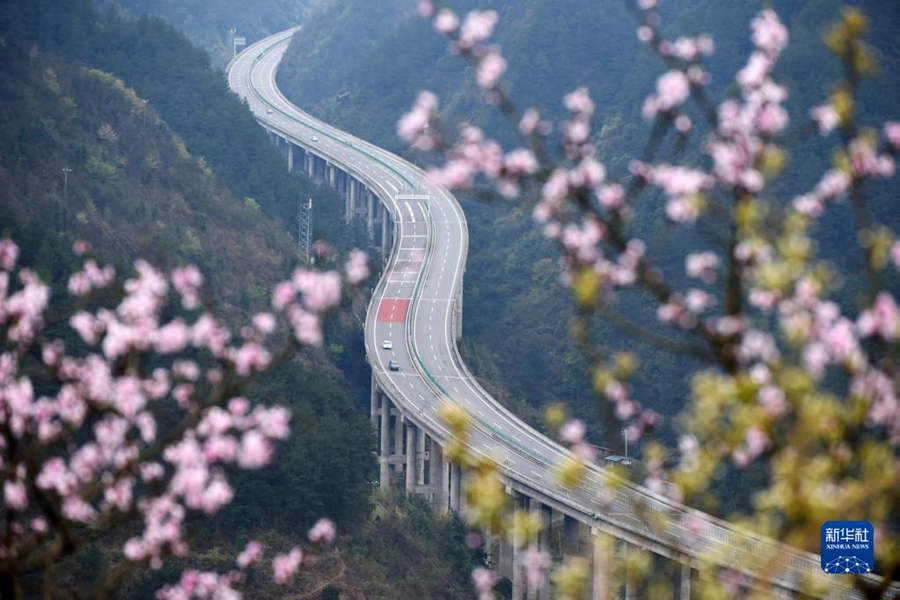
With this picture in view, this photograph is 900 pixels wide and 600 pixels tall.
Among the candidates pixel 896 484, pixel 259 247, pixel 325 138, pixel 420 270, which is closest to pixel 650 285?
pixel 896 484

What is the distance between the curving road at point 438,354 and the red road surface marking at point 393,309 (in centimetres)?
9

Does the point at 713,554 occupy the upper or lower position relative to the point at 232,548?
upper

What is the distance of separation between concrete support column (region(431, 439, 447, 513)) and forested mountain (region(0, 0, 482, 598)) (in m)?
4.60

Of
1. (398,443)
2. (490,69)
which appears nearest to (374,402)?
(398,443)

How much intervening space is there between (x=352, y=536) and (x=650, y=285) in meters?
53.3

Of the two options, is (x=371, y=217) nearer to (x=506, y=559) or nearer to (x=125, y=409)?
(x=506, y=559)

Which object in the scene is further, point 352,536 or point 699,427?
point 352,536

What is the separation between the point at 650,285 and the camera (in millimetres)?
12367

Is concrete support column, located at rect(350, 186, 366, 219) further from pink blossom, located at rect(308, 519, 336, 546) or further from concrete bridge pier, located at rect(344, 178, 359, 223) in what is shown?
pink blossom, located at rect(308, 519, 336, 546)

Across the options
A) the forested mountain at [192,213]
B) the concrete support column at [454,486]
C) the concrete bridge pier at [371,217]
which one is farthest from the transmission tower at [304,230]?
the concrete support column at [454,486]

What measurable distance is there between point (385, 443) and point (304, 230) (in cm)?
3010

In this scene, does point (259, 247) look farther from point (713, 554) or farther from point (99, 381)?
point (713, 554)

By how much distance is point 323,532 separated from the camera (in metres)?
59.2

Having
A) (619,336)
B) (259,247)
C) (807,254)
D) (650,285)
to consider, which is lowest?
(619,336)
